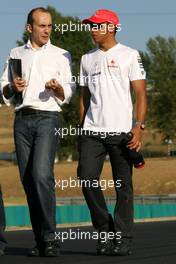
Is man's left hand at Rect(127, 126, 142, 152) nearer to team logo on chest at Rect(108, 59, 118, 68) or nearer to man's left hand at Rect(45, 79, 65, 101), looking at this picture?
team logo on chest at Rect(108, 59, 118, 68)

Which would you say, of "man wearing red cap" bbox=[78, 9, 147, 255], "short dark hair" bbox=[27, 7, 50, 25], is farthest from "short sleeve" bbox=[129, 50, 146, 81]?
"short dark hair" bbox=[27, 7, 50, 25]

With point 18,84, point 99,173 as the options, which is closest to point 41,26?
point 18,84

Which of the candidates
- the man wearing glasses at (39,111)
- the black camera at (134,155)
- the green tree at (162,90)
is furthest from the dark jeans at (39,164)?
the green tree at (162,90)

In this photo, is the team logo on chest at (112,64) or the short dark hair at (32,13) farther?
the short dark hair at (32,13)

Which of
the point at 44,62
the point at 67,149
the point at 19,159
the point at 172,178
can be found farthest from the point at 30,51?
the point at 67,149

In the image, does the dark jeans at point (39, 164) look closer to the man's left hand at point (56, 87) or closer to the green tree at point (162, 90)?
the man's left hand at point (56, 87)

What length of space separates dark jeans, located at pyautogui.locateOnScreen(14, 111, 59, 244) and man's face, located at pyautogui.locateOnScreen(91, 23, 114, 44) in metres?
0.71

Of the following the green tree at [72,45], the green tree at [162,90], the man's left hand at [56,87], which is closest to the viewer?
the man's left hand at [56,87]

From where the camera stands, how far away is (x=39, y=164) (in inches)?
328

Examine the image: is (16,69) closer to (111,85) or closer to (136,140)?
(111,85)

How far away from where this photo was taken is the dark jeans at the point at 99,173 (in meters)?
8.50

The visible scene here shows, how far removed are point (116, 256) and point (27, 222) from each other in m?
15.9

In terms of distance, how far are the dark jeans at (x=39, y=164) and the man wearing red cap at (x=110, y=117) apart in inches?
10.9

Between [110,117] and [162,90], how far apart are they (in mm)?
90441
